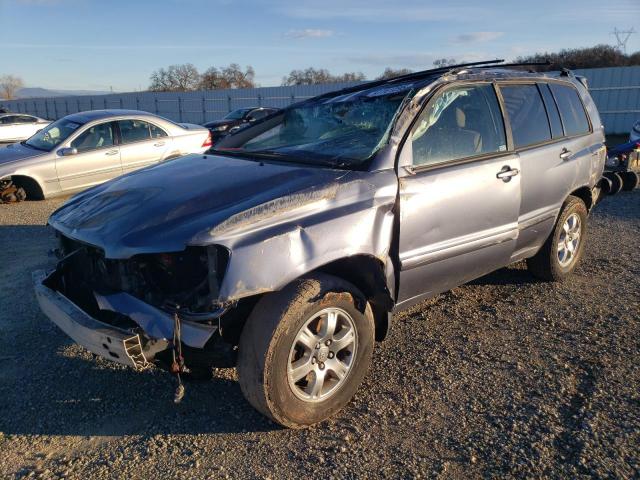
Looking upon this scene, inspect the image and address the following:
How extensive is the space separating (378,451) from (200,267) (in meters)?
1.34

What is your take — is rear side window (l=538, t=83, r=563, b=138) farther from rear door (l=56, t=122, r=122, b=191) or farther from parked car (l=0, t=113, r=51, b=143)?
parked car (l=0, t=113, r=51, b=143)

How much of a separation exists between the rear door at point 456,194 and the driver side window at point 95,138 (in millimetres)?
7272

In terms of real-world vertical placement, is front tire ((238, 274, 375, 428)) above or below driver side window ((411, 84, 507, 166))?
below

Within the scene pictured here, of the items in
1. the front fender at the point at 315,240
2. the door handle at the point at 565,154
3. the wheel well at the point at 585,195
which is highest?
the door handle at the point at 565,154

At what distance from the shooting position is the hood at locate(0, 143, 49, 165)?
870cm

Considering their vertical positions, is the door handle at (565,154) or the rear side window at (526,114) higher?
the rear side window at (526,114)

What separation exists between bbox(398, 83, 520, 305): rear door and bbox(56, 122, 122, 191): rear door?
23.3ft

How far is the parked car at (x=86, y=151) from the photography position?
8.70m

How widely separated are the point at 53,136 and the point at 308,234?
813cm

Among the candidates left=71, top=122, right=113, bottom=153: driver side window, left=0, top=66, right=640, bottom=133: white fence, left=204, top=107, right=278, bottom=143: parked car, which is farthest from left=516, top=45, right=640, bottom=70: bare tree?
left=71, top=122, right=113, bottom=153: driver side window

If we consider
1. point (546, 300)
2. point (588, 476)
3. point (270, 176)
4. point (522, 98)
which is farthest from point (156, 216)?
point (546, 300)

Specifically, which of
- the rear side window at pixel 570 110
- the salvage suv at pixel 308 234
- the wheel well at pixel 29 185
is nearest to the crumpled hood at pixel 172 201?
the salvage suv at pixel 308 234

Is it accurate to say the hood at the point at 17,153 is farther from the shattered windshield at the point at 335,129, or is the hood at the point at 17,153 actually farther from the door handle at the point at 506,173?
the door handle at the point at 506,173

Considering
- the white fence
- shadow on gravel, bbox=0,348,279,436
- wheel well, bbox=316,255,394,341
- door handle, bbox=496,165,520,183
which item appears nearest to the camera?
shadow on gravel, bbox=0,348,279,436
